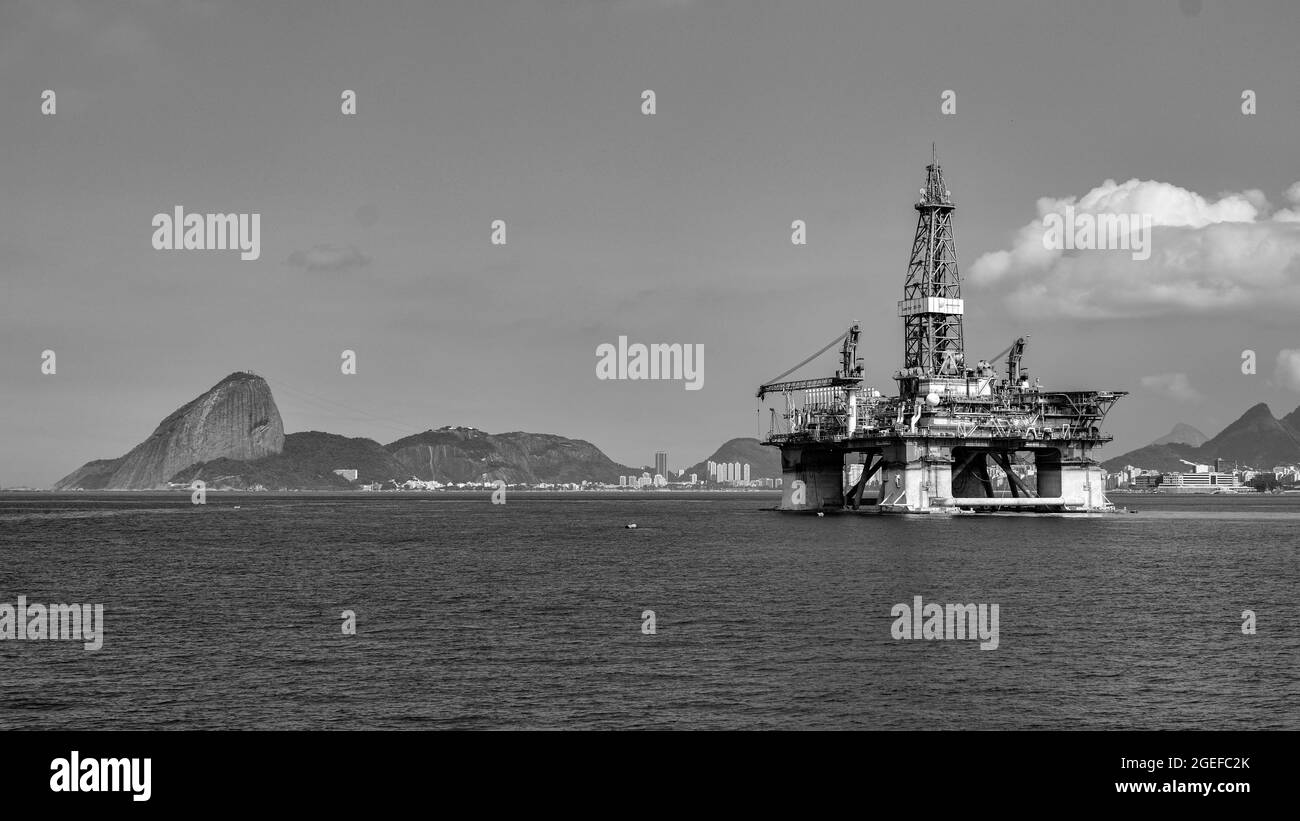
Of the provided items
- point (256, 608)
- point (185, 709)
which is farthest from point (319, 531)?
point (185, 709)

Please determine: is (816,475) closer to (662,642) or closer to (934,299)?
(934,299)

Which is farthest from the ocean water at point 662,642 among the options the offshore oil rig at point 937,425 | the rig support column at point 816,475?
the rig support column at point 816,475

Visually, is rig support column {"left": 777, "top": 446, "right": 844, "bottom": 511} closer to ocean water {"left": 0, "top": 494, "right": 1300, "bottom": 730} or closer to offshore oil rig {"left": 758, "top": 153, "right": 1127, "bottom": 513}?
offshore oil rig {"left": 758, "top": 153, "right": 1127, "bottom": 513}

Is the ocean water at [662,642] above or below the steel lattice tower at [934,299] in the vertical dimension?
below

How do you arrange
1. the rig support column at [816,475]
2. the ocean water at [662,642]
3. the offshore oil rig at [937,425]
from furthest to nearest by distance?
the rig support column at [816,475] → the offshore oil rig at [937,425] → the ocean water at [662,642]

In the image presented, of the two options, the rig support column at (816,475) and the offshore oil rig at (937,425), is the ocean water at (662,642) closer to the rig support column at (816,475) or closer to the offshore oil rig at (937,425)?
the offshore oil rig at (937,425)

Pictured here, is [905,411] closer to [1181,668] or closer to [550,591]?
[550,591]

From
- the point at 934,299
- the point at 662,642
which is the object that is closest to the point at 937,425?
the point at 934,299
